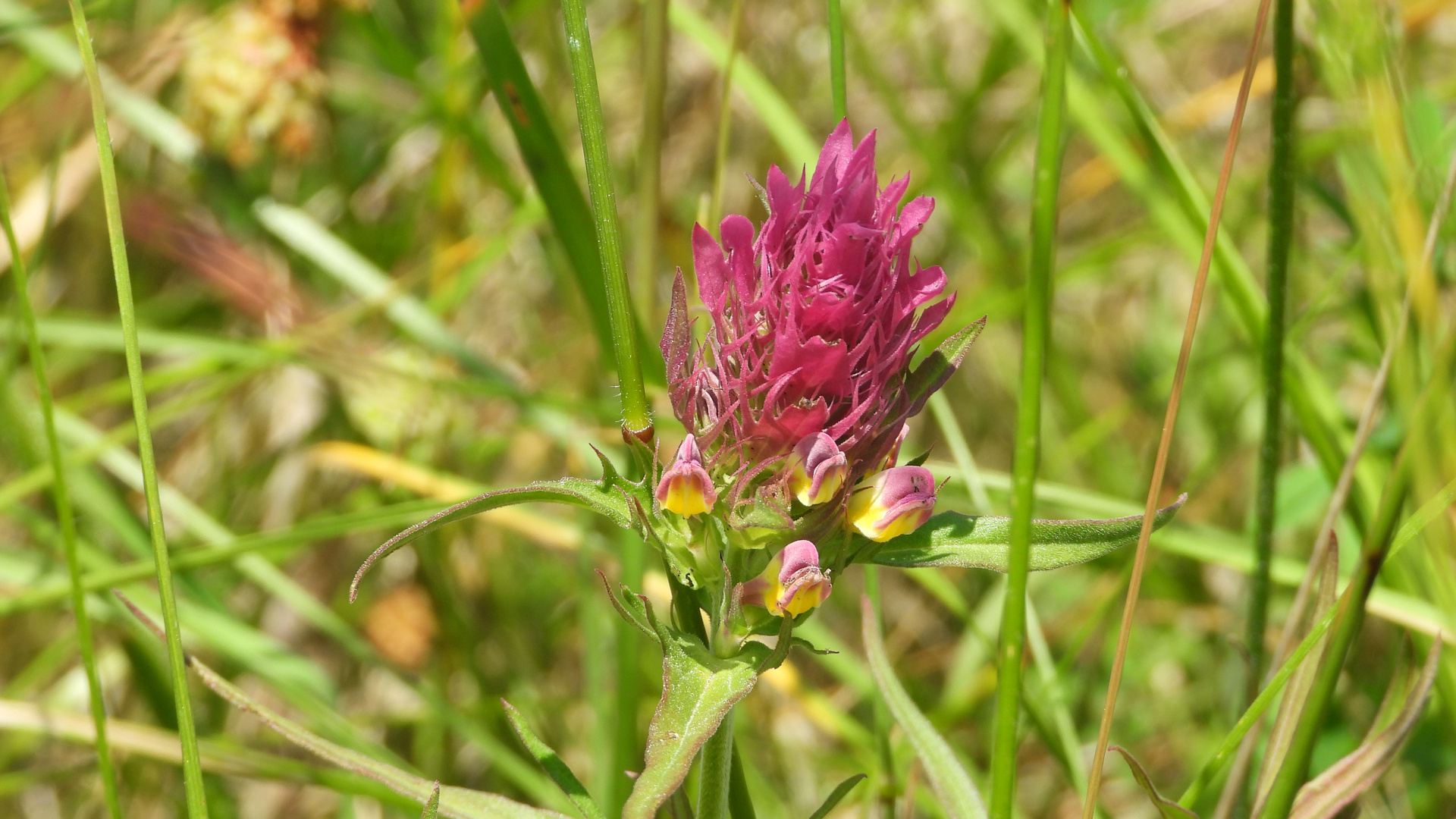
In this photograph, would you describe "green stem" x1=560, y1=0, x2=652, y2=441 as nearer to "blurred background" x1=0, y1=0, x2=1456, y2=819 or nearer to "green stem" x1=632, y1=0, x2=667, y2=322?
"blurred background" x1=0, y1=0, x2=1456, y2=819

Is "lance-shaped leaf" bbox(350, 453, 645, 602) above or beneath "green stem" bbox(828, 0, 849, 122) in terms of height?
beneath

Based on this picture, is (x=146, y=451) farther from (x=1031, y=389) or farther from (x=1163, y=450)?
(x=1163, y=450)

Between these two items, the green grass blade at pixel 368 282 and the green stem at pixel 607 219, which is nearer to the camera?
the green stem at pixel 607 219

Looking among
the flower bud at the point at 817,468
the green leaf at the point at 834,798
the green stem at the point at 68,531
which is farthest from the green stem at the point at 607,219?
the green stem at the point at 68,531

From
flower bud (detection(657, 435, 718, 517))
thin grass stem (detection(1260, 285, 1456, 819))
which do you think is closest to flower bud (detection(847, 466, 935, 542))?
flower bud (detection(657, 435, 718, 517))

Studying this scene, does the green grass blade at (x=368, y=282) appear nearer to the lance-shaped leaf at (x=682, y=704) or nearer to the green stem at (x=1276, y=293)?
the lance-shaped leaf at (x=682, y=704)

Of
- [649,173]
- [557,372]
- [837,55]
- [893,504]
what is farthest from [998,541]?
[557,372]

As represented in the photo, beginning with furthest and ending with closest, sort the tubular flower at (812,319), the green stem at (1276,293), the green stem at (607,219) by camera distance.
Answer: the green stem at (1276,293), the green stem at (607,219), the tubular flower at (812,319)
